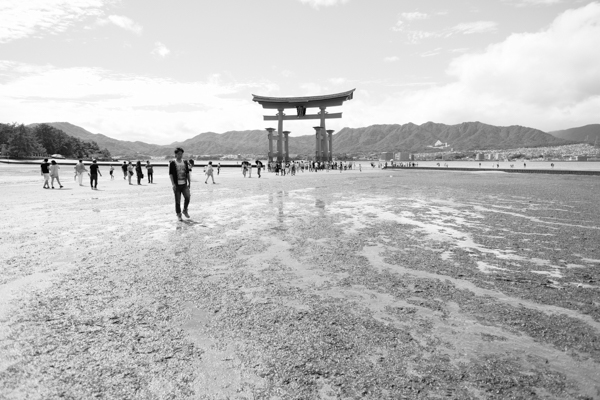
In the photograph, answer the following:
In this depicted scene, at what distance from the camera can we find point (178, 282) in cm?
448

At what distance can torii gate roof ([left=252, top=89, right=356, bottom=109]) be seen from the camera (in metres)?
55.9

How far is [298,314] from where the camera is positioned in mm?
3562

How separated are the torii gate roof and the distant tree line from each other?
4339 centimetres

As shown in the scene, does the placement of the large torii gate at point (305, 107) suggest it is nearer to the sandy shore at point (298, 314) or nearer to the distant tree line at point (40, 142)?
the distant tree line at point (40, 142)


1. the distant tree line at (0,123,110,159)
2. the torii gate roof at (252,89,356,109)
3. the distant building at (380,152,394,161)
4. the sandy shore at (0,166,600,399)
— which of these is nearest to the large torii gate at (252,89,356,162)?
the torii gate roof at (252,89,356,109)

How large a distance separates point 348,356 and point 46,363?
2247 millimetres

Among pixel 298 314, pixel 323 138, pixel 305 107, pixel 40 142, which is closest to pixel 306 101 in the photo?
pixel 305 107

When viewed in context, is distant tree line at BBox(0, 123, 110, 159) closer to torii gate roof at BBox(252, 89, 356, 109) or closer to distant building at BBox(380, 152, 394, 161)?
torii gate roof at BBox(252, 89, 356, 109)

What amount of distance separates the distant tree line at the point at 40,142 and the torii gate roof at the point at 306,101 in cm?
4339

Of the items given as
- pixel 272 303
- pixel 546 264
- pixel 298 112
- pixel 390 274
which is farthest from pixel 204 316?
pixel 298 112

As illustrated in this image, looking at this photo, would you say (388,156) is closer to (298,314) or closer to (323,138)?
(323,138)

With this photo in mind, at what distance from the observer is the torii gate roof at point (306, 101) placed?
55.9 m

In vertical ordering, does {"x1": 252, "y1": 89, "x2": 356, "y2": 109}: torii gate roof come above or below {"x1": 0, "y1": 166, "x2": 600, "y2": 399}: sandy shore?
above

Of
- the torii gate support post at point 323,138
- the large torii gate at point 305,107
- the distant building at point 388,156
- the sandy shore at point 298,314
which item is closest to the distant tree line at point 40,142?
the large torii gate at point 305,107
